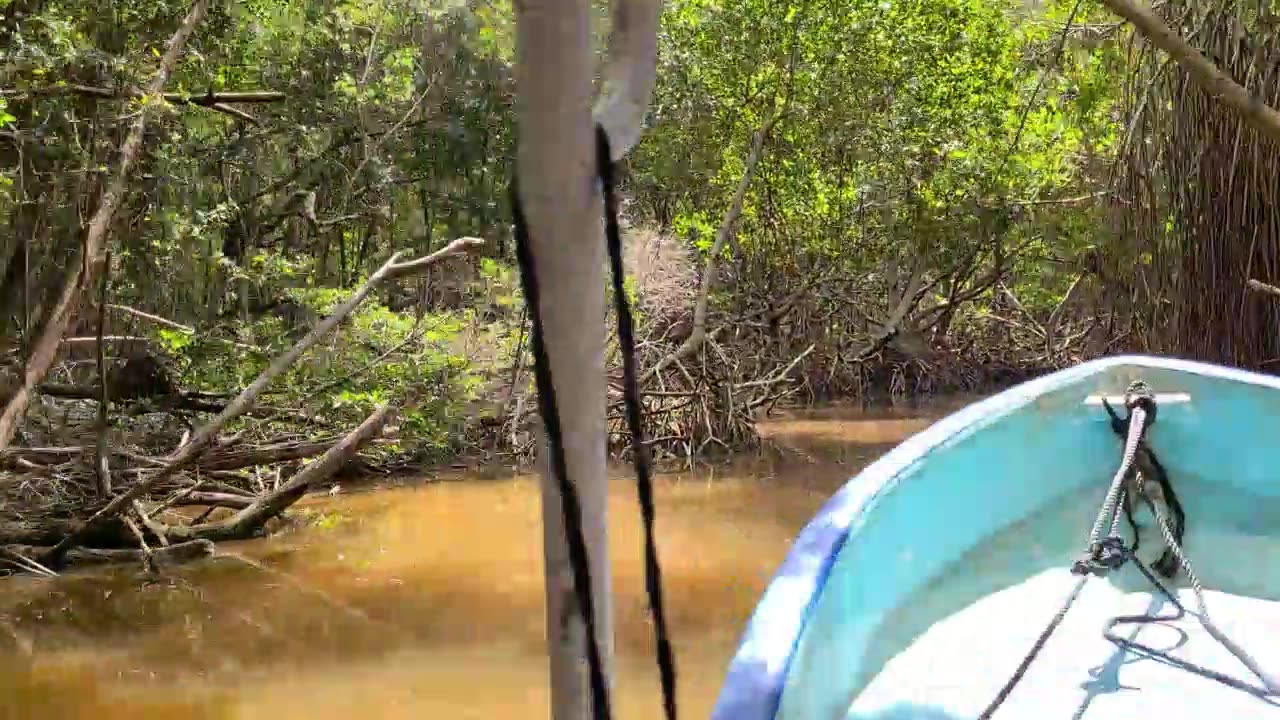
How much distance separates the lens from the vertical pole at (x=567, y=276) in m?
0.83

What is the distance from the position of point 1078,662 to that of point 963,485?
60 centimetres

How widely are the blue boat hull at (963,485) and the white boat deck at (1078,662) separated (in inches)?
3.7

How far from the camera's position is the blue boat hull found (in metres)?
1.86

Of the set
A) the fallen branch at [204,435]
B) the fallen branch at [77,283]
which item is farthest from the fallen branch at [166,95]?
the fallen branch at [204,435]

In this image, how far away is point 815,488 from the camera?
24.4 feet

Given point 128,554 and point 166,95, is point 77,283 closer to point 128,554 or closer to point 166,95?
point 166,95

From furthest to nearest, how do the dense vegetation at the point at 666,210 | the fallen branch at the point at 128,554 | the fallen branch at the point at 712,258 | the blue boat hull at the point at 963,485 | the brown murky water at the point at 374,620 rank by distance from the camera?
the fallen branch at the point at 712,258 → the fallen branch at the point at 128,554 → the dense vegetation at the point at 666,210 → the brown murky water at the point at 374,620 → the blue boat hull at the point at 963,485

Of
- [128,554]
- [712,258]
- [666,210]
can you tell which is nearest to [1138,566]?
[128,554]

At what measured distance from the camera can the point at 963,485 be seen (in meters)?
3.05

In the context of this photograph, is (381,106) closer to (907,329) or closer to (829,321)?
(829,321)

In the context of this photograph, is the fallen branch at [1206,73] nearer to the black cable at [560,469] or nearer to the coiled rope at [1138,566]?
the coiled rope at [1138,566]

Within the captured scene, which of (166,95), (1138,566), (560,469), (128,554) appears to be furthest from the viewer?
(128,554)

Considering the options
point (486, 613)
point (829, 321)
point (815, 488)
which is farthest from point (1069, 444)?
point (829, 321)

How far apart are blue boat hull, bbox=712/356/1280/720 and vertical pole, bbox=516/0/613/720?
78cm
